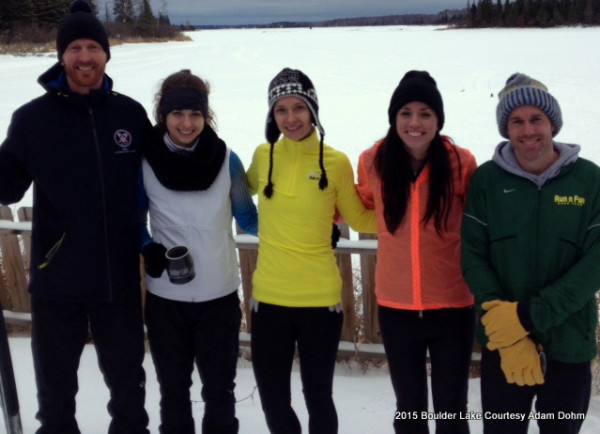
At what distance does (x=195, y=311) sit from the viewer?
8.63ft

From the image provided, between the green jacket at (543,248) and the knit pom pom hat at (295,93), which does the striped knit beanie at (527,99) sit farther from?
the knit pom pom hat at (295,93)

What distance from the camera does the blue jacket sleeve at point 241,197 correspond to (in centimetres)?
272

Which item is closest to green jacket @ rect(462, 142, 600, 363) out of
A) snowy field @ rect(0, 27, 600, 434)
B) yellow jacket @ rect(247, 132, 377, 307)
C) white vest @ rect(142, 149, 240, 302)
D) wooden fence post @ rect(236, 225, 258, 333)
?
yellow jacket @ rect(247, 132, 377, 307)

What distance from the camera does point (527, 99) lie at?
7.43 ft

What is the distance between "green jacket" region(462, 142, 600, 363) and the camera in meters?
2.15

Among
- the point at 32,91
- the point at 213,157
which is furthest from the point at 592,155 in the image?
the point at 32,91

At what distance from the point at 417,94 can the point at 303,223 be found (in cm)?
74

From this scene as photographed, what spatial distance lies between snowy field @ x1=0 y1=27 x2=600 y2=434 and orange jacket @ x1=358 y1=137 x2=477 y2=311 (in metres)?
1.01

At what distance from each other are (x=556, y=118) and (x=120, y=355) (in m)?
2.19

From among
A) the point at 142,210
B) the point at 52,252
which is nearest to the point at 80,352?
the point at 52,252

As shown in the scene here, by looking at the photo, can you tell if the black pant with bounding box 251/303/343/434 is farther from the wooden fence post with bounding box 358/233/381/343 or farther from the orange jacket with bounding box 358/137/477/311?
the wooden fence post with bounding box 358/233/381/343

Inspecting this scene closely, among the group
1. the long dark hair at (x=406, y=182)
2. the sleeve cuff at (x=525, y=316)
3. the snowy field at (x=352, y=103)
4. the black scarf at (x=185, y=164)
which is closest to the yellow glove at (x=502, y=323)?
the sleeve cuff at (x=525, y=316)

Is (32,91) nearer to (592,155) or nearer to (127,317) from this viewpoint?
(592,155)

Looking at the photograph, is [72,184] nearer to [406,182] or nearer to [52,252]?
[52,252]
